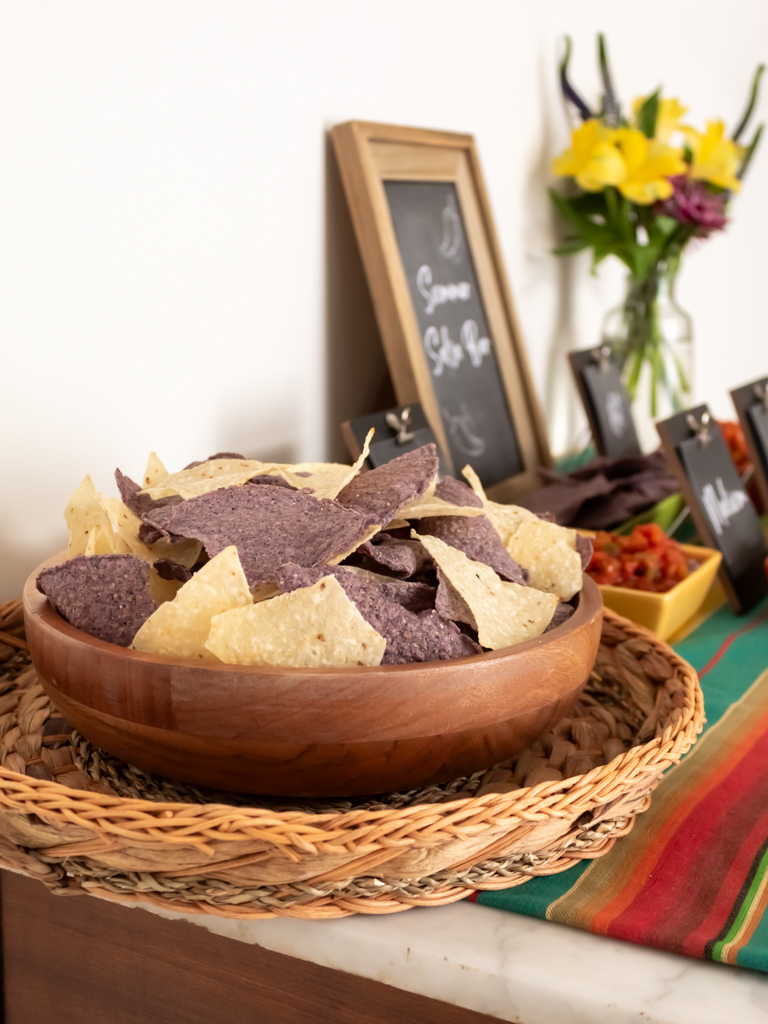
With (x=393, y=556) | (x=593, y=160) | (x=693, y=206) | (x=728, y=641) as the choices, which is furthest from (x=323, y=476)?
(x=693, y=206)

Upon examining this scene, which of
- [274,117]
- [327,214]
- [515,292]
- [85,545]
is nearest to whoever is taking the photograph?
[85,545]

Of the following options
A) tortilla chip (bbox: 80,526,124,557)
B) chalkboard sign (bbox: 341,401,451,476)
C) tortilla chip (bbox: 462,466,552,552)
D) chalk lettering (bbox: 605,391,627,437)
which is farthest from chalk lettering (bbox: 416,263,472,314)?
tortilla chip (bbox: 80,526,124,557)

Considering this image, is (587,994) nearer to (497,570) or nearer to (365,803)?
(365,803)

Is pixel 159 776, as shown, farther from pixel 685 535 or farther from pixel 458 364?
pixel 685 535

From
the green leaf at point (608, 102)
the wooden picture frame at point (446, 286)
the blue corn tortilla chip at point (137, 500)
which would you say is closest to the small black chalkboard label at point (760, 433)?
the wooden picture frame at point (446, 286)

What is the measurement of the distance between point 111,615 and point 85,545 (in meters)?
0.12

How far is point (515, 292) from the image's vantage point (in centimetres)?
195

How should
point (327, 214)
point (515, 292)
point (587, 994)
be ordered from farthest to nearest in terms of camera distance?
1. point (515, 292)
2. point (327, 214)
3. point (587, 994)

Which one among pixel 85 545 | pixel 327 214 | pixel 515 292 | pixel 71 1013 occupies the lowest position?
pixel 71 1013

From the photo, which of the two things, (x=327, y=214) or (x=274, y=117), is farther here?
(x=327, y=214)

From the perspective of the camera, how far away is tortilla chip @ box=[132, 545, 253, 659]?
0.64m

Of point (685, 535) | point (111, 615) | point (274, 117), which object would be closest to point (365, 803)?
point (111, 615)

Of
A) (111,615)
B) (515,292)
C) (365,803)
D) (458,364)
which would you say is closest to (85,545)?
(111,615)

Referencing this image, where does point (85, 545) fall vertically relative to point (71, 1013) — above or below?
above
